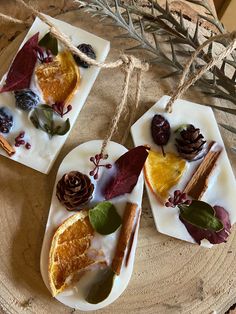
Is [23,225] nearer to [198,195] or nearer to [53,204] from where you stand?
[53,204]

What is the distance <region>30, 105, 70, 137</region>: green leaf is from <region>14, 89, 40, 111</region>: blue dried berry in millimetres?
15

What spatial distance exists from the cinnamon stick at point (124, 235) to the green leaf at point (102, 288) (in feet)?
0.06

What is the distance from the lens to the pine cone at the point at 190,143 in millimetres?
1062

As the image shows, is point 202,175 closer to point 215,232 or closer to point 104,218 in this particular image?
point 215,232

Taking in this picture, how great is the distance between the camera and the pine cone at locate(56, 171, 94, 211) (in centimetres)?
102

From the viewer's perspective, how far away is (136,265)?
1.07 m

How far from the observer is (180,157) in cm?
108

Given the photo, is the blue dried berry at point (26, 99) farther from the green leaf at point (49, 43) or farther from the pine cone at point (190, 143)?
the pine cone at point (190, 143)

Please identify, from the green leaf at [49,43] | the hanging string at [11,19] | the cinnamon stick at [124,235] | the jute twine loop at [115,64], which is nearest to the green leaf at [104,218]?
the cinnamon stick at [124,235]

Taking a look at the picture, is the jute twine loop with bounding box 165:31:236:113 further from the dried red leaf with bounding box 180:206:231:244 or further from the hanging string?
the hanging string

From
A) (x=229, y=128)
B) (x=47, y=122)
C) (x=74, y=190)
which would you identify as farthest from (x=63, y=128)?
(x=229, y=128)

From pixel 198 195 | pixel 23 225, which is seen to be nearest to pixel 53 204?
pixel 23 225

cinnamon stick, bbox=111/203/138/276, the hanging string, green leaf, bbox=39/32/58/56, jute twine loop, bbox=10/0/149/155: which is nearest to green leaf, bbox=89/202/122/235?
cinnamon stick, bbox=111/203/138/276

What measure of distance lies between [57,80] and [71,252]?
384 mm
